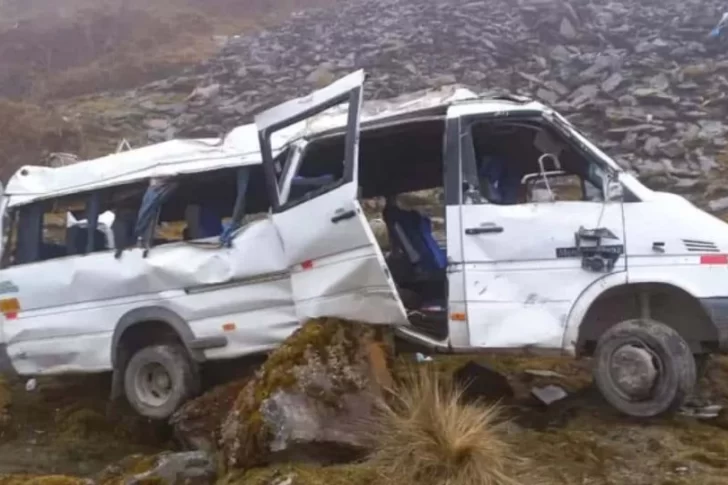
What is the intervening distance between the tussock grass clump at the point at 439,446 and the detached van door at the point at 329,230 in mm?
Answer: 1515

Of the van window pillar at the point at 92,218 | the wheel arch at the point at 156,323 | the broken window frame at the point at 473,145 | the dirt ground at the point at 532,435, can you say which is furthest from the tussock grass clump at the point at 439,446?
the van window pillar at the point at 92,218

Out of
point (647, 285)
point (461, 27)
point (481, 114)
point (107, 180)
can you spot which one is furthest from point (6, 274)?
point (461, 27)

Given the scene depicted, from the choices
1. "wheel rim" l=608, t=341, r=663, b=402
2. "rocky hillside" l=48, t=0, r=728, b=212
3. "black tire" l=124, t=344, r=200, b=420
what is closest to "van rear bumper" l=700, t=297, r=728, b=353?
"wheel rim" l=608, t=341, r=663, b=402

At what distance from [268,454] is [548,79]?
56.6 ft

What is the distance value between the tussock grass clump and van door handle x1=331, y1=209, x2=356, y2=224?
5.34ft

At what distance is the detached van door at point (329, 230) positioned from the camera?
6715 mm

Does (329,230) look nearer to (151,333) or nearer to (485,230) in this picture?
(485,230)

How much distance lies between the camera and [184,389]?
25.6 ft

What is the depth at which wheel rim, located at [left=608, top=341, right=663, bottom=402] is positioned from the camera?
6.36 metres

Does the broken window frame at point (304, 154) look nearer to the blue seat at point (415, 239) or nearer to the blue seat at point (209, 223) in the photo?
the blue seat at point (209, 223)

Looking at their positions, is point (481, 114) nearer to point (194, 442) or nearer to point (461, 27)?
point (194, 442)

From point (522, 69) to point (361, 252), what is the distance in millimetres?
17099

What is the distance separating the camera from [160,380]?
8125 millimetres

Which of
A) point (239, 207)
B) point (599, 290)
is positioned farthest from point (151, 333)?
point (599, 290)
